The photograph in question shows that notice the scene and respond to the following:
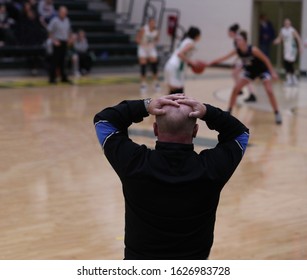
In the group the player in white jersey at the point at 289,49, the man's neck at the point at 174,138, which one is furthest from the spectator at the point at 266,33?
the man's neck at the point at 174,138

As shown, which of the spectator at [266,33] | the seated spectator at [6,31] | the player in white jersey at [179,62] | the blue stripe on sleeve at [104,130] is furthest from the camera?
the spectator at [266,33]

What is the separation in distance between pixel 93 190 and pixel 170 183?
18.0 feet

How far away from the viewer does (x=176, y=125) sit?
3.34 m

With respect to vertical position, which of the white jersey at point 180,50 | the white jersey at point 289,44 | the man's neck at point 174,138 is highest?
the man's neck at point 174,138

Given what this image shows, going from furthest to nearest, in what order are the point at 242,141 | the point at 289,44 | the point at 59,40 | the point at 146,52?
the point at 289,44 → the point at 59,40 → the point at 146,52 → the point at 242,141

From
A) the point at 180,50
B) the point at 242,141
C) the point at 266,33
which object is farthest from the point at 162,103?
the point at 266,33

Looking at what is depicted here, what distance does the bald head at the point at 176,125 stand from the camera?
10.9 ft

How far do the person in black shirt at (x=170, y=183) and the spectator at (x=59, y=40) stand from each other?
17.1 m

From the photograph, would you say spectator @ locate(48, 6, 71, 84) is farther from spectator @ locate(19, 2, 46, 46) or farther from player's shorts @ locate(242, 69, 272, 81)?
player's shorts @ locate(242, 69, 272, 81)

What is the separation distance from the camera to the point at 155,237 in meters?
3.38

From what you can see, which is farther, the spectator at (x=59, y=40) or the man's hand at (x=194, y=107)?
the spectator at (x=59, y=40)

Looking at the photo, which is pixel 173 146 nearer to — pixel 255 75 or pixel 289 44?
pixel 255 75

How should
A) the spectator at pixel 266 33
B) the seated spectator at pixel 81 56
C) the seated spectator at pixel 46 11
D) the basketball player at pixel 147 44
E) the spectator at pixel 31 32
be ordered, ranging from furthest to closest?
the spectator at pixel 266 33
the seated spectator at pixel 46 11
the seated spectator at pixel 81 56
the spectator at pixel 31 32
the basketball player at pixel 147 44

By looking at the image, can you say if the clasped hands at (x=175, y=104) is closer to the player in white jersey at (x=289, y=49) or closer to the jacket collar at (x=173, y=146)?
the jacket collar at (x=173, y=146)
